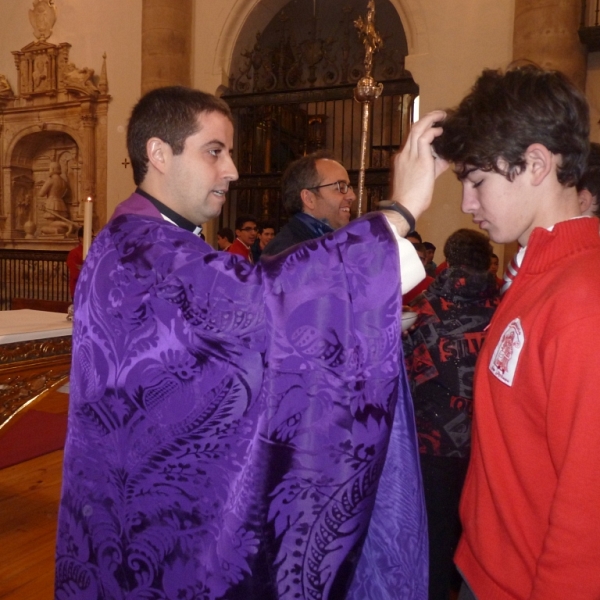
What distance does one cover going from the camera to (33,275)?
9930 mm

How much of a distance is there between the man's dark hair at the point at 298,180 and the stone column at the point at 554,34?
4252 mm

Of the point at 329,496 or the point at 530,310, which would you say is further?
the point at 329,496

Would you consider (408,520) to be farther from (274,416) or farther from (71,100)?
(71,100)

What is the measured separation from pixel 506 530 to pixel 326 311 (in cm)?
48

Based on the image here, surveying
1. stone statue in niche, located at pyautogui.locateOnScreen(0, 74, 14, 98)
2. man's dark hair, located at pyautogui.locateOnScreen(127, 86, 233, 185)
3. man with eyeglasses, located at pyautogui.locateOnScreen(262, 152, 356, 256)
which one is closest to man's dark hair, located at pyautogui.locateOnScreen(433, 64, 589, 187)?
man's dark hair, located at pyautogui.locateOnScreen(127, 86, 233, 185)

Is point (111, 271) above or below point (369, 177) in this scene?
below

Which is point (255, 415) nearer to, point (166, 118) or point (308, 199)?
point (166, 118)

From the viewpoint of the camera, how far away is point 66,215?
10.1 meters

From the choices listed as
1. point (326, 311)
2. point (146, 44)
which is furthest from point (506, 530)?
point (146, 44)

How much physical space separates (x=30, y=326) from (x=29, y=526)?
1.03m

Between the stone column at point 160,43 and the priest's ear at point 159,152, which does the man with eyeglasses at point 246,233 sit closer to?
the stone column at point 160,43

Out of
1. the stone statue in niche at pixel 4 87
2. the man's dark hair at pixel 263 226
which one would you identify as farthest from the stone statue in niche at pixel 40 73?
the man's dark hair at pixel 263 226

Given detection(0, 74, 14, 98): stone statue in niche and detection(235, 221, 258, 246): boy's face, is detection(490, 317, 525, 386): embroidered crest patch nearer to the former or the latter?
detection(235, 221, 258, 246): boy's face

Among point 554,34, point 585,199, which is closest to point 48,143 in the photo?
point 554,34
